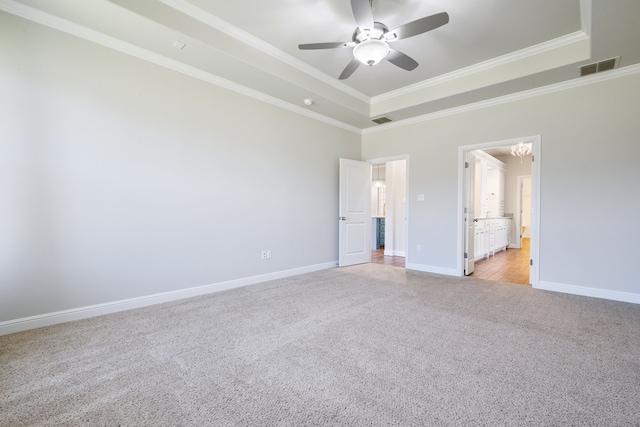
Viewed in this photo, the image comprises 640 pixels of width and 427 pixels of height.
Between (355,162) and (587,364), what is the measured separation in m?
4.35

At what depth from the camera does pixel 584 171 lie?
11.8 feet

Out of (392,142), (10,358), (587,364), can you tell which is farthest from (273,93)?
(587,364)

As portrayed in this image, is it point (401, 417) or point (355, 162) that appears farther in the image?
point (355, 162)

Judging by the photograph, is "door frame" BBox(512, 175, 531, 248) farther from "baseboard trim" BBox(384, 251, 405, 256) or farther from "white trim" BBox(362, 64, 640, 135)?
"white trim" BBox(362, 64, 640, 135)

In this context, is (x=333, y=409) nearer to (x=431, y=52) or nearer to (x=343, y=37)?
(x=343, y=37)

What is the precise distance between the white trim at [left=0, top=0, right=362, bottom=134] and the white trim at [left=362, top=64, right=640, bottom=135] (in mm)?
2309

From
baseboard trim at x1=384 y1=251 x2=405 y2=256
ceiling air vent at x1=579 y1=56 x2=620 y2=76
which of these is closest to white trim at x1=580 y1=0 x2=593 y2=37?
ceiling air vent at x1=579 y1=56 x2=620 y2=76

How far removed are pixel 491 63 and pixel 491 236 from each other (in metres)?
4.51

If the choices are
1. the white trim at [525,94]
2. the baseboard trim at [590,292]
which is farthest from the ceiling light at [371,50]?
the baseboard trim at [590,292]

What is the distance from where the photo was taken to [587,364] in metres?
1.98

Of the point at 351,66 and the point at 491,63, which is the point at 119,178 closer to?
the point at 351,66

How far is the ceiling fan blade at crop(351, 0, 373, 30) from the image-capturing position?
Result: 2.26 meters

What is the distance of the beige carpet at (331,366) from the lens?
150cm

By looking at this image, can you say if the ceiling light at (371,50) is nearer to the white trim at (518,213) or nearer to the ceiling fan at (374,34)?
the ceiling fan at (374,34)
